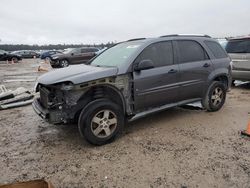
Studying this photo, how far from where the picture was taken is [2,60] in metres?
30.7

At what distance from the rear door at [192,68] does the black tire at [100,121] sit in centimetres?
163

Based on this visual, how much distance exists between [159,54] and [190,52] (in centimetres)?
88

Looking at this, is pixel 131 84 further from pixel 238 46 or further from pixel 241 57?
pixel 238 46

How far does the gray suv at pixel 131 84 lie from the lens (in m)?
3.98

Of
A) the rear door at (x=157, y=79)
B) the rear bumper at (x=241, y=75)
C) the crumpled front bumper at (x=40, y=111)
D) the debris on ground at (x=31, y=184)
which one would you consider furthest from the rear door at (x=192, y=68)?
the debris on ground at (x=31, y=184)

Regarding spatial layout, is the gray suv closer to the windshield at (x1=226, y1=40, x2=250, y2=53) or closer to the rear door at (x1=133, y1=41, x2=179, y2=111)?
the rear door at (x1=133, y1=41, x2=179, y2=111)

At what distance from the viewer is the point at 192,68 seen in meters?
5.26

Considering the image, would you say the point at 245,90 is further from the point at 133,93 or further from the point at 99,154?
the point at 99,154

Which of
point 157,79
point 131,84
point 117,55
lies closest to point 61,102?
point 131,84

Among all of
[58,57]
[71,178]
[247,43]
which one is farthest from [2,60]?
[71,178]

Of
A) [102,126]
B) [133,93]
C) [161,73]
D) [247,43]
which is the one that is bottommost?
[102,126]

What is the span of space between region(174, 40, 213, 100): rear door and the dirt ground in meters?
0.62

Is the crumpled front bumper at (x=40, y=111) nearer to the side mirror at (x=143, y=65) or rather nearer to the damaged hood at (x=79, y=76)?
the damaged hood at (x=79, y=76)

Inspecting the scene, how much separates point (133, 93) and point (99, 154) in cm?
122
